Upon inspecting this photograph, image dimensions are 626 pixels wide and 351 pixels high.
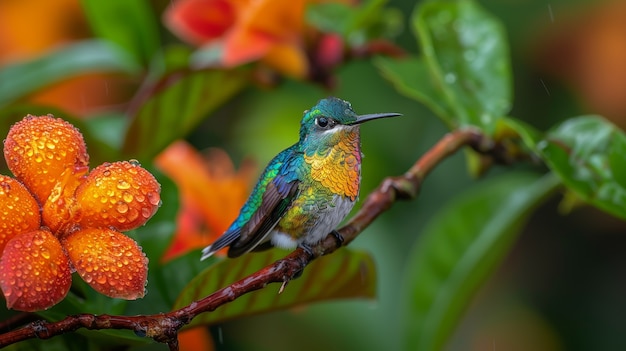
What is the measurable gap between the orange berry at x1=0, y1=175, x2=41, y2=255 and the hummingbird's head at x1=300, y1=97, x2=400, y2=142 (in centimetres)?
20

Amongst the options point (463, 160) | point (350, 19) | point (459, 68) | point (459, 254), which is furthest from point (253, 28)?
point (463, 160)

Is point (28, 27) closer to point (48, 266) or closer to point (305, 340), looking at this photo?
point (305, 340)

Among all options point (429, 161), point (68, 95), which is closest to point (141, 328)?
point (429, 161)

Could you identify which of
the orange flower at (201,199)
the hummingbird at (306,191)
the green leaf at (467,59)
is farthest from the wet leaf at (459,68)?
the hummingbird at (306,191)

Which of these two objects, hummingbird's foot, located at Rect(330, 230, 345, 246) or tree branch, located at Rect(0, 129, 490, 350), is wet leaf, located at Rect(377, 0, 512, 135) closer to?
Result: tree branch, located at Rect(0, 129, 490, 350)

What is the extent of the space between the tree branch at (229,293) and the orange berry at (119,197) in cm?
6

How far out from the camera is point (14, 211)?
0.57 m

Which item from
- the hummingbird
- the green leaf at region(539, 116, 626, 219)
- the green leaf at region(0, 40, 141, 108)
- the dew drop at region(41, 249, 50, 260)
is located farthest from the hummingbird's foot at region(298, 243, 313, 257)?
the green leaf at region(0, 40, 141, 108)

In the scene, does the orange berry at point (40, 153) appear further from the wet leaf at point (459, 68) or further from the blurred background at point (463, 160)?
the blurred background at point (463, 160)

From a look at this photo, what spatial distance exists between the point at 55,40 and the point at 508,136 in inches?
41.2

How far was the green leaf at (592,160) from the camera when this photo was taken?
905mm

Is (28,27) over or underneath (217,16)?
over

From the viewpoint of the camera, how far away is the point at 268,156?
5.70ft

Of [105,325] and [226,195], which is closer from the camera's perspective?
[105,325]
